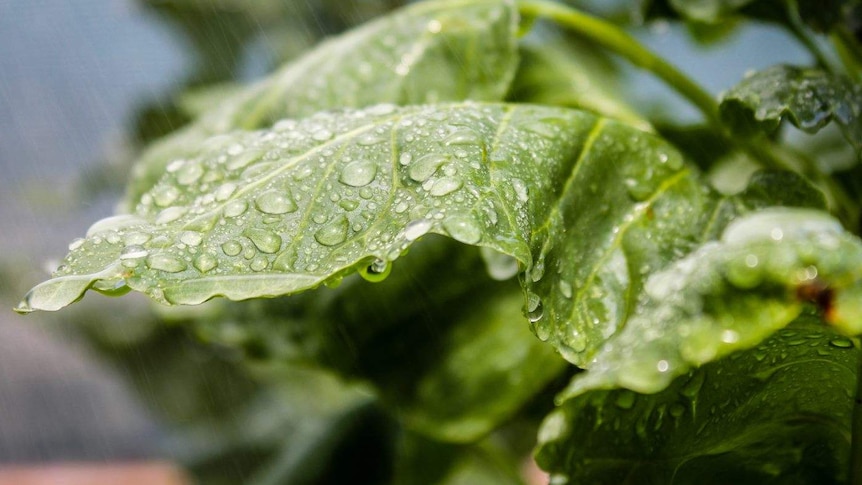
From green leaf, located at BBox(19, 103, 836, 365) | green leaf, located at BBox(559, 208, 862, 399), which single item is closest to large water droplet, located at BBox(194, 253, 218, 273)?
green leaf, located at BBox(19, 103, 836, 365)

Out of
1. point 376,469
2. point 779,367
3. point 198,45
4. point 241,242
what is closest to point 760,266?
point 779,367

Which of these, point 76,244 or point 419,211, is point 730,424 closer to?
point 419,211

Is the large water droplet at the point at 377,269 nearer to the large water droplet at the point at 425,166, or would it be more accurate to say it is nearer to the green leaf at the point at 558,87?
the large water droplet at the point at 425,166

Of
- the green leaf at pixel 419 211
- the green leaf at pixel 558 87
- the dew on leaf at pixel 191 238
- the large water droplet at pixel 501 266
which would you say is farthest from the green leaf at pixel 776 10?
the dew on leaf at pixel 191 238

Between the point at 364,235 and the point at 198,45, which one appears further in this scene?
the point at 198,45

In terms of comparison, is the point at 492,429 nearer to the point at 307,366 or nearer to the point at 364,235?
the point at 307,366

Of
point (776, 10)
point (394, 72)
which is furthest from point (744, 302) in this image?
point (776, 10)
